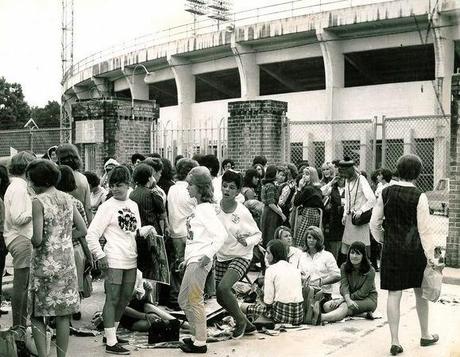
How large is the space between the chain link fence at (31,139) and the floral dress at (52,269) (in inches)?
433

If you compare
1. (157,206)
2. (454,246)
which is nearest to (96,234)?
(157,206)

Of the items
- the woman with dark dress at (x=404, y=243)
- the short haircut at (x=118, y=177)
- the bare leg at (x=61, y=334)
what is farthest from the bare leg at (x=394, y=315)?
the bare leg at (x=61, y=334)

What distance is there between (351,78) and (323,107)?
11.7ft

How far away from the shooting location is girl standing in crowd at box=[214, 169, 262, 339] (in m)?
5.88

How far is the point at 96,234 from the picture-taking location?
5488mm

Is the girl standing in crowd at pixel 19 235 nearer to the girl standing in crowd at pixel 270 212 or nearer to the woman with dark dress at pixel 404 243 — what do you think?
the woman with dark dress at pixel 404 243

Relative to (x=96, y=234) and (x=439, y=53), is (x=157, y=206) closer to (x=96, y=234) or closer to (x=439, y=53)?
(x=96, y=234)

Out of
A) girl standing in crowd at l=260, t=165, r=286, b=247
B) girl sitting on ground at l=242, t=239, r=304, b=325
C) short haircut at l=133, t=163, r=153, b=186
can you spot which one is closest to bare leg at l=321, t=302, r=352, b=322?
girl sitting on ground at l=242, t=239, r=304, b=325

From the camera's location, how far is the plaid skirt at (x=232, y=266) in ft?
19.5

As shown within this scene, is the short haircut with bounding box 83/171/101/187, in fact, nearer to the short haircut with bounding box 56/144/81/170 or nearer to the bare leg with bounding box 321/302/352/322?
the short haircut with bounding box 56/144/81/170

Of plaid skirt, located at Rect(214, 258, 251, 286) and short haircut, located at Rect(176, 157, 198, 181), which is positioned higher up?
short haircut, located at Rect(176, 157, 198, 181)

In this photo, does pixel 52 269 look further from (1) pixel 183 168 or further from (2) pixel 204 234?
(1) pixel 183 168

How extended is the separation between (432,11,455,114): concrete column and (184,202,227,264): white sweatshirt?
1475 cm

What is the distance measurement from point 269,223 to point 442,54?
12.4m
